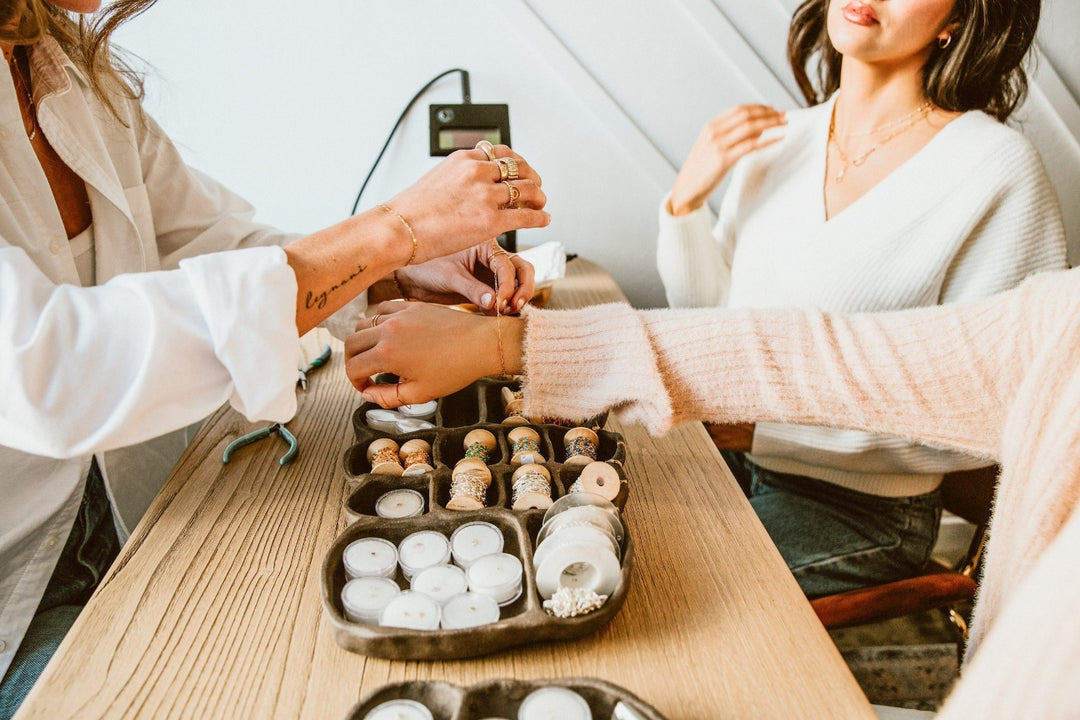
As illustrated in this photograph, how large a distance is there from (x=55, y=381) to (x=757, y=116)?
1012mm

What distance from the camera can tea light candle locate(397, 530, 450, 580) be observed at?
1.65 ft

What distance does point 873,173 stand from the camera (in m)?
1.02

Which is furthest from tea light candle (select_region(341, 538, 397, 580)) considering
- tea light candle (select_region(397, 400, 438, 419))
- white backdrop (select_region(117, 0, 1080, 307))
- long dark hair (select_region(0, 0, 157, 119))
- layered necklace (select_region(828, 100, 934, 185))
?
white backdrop (select_region(117, 0, 1080, 307))

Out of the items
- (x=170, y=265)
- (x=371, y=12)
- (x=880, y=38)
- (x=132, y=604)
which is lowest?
(x=132, y=604)

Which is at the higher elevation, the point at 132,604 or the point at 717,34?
the point at 717,34

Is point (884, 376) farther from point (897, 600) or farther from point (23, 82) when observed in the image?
point (23, 82)

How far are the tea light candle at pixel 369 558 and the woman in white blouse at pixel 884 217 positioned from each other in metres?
0.60

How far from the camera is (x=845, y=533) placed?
93 cm

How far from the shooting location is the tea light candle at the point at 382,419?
27.4 inches

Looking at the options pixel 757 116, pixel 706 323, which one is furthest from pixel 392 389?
pixel 757 116

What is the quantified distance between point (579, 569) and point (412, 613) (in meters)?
0.12

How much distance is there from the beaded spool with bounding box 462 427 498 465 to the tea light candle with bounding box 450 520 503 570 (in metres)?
0.10


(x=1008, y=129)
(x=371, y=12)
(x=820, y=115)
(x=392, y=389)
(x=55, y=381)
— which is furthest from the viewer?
(x=371, y=12)

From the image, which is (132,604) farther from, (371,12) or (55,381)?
(371,12)
